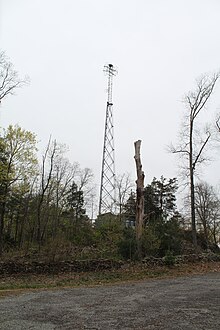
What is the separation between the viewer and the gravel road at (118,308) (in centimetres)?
670

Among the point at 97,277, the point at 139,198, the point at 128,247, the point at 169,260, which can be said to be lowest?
the point at 97,277

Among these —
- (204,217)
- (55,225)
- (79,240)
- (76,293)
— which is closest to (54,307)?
(76,293)

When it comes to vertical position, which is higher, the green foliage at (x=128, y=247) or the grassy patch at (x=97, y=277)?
the green foliage at (x=128, y=247)

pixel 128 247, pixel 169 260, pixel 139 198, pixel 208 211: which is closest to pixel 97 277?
pixel 128 247

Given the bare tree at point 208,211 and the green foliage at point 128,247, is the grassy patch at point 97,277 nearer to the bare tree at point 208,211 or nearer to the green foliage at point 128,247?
the green foliage at point 128,247

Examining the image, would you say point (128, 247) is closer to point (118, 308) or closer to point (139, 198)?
point (139, 198)

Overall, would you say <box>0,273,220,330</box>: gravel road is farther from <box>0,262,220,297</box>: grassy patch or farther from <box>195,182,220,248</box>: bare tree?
<box>195,182,220,248</box>: bare tree

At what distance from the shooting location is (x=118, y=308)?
8414mm

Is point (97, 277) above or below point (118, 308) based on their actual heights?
below

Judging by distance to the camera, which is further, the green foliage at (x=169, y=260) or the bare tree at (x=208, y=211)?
the bare tree at (x=208, y=211)

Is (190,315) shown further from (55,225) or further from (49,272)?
(55,225)

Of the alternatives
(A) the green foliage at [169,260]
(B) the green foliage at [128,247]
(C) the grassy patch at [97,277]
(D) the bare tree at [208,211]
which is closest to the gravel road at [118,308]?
(C) the grassy patch at [97,277]

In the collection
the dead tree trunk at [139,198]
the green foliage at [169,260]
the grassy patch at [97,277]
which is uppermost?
the dead tree trunk at [139,198]

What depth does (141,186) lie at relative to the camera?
63.8 ft
